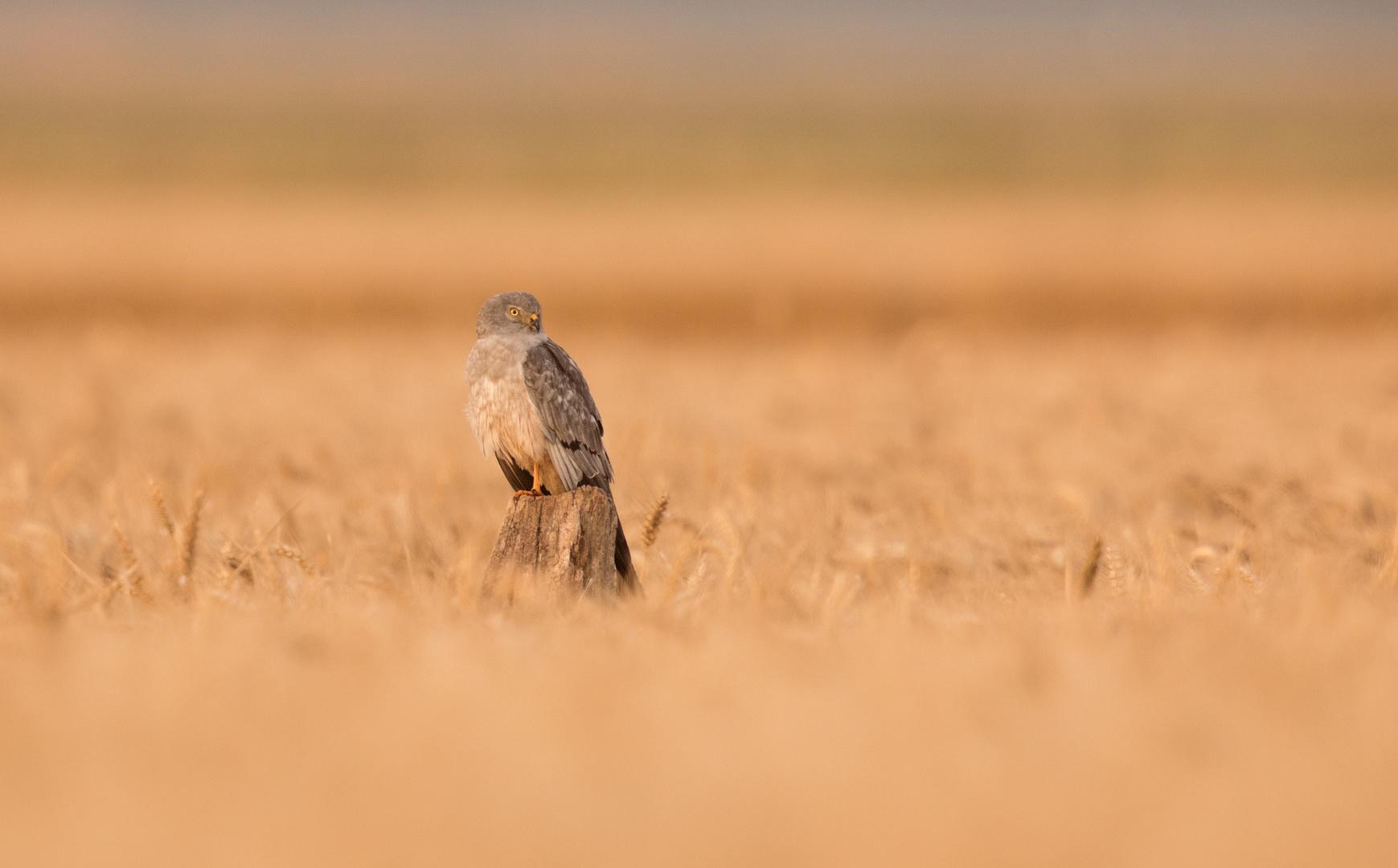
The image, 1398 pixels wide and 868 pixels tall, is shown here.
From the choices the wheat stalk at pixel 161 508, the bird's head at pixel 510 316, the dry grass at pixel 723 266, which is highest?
the dry grass at pixel 723 266

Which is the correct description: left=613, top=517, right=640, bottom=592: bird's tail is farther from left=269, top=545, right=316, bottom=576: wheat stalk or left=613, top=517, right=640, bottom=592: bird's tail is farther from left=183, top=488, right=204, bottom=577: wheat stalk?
left=183, top=488, right=204, bottom=577: wheat stalk

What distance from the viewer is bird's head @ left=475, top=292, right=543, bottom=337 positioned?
15.0 feet

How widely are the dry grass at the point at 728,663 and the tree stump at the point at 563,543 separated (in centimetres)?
16

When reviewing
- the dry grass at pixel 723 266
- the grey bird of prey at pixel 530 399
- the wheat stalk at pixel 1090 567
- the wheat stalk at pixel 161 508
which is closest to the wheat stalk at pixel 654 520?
the grey bird of prey at pixel 530 399

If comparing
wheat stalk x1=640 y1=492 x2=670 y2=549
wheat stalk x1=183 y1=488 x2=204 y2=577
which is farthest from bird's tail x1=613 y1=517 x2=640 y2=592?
wheat stalk x1=183 y1=488 x2=204 y2=577

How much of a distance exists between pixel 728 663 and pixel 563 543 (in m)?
1.31

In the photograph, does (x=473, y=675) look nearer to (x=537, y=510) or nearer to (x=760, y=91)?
(x=537, y=510)

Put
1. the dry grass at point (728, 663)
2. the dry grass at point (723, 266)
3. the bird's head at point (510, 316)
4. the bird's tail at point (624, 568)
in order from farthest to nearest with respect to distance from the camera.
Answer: the dry grass at point (723, 266) → the bird's head at point (510, 316) → the bird's tail at point (624, 568) → the dry grass at point (728, 663)

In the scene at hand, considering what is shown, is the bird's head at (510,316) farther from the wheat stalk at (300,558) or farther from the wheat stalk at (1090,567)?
the wheat stalk at (1090,567)

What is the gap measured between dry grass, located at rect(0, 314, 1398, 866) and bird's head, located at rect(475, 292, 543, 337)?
3.07 ft

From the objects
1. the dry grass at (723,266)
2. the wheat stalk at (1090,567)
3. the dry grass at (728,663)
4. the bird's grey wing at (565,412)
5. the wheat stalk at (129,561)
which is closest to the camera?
the dry grass at (728,663)

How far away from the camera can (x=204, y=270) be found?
18.4 m

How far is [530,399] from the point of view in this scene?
440 cm

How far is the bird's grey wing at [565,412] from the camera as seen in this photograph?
4.41 m
